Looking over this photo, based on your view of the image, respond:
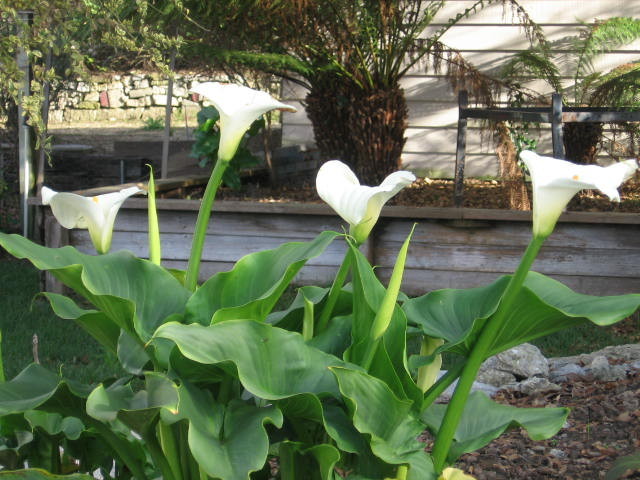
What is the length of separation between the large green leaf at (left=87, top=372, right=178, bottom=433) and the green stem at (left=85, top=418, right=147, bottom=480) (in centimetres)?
14

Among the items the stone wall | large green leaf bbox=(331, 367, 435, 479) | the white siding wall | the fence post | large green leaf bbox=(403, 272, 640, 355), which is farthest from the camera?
the stone wall

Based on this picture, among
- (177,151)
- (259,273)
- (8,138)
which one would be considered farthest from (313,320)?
(8,138)

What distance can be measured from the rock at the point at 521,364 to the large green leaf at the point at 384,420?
2.11m

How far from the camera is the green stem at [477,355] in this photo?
1.68m

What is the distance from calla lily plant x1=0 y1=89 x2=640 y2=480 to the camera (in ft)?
5.39

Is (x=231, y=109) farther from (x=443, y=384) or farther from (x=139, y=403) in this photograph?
(x=443, y=384)

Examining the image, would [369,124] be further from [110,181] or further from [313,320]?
[313,320]

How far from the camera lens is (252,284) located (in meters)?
1.95

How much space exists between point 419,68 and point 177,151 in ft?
7.88

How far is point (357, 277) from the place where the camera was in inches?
70.6

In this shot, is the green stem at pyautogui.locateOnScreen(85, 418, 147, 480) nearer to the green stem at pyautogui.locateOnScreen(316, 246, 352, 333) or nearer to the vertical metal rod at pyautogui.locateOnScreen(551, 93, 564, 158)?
the green stem at pyautogui.locateOnScreen(316, 246, 352, 333)

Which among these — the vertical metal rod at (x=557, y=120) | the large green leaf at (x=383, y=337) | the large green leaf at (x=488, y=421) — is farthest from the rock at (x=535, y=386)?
the vertical metal rod at (x=557, y=120)

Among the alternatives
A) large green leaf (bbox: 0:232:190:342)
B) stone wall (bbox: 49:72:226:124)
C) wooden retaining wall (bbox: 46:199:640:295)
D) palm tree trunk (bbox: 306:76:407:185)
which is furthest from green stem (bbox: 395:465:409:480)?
stone wall (bbox: 49:72:226:124)

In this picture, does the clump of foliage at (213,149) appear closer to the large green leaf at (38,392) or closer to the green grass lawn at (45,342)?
the green grass lawn at (45,342)
